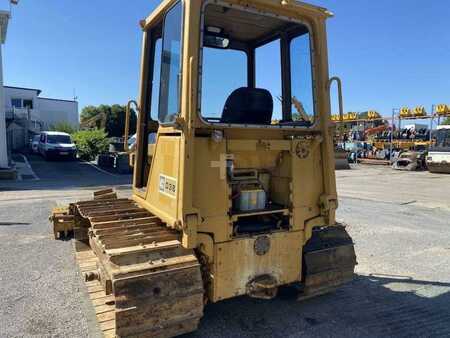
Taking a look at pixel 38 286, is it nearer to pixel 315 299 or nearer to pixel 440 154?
pixel 315 299

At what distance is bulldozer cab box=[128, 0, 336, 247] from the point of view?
10.6ft

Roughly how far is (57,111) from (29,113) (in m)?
11.2

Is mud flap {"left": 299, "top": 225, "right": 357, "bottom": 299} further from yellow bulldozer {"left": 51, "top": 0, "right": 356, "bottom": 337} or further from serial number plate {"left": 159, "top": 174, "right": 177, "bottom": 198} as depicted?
serial number plate {"left": 159, "top": 174, "right": 177, "bottom": 198}

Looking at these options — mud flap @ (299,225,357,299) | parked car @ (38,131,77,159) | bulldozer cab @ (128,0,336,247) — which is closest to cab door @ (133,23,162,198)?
bulldozer cab @ (128,0,336,247)

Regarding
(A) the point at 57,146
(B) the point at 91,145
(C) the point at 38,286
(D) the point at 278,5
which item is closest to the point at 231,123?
(D) the point at 278,5

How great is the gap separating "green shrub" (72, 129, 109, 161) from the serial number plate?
25.1 meters

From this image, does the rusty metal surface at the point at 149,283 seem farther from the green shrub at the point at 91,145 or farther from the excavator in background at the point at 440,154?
the green shrub at the point at 91,145

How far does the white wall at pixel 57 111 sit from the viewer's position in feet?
170

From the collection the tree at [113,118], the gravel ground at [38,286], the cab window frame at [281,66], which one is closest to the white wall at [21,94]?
the tree at [113,118]

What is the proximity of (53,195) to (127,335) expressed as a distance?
409 inches

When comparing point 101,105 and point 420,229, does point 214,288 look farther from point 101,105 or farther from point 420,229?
point 101,105

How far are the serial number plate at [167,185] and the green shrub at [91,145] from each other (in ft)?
82.4

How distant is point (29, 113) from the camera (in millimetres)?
41906

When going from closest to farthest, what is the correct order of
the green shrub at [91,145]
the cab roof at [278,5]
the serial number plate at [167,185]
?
the serial number plate at [167,185] < the cab roof at [278,5] < the green shrub at [91,145]
